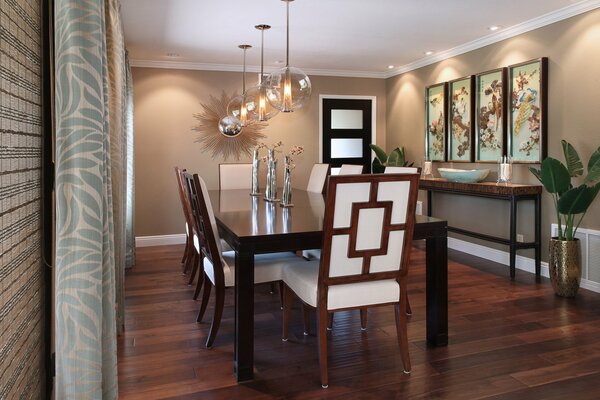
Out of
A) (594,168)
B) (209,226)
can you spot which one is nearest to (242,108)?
(209,226)

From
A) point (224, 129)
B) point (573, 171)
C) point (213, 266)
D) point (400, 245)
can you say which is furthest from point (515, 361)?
point (224, 129)

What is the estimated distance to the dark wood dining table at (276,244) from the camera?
7.83 feet

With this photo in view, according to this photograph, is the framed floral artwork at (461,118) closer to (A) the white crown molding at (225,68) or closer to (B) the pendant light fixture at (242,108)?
(A) the white crown molding at (225,68)

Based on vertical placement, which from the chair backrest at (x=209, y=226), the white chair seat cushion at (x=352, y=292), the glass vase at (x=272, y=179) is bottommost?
the white chair seat cushion at (x=352, y=292)

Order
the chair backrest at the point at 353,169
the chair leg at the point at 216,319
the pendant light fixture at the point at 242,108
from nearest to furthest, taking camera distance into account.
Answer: the chair leg at the point at 216,319, the chair backrest at the point at 353,169, the pendant light fixture at the point at 242,108

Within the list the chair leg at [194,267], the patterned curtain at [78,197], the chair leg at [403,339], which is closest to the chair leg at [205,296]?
the chair leg at [194,267]

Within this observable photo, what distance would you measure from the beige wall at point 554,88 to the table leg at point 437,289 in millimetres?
2099

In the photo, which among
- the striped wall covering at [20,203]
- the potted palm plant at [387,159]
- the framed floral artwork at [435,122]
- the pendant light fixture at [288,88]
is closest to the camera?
the striped wall covering at [20,203]

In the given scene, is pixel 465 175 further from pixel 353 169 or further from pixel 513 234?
pixel 353 169

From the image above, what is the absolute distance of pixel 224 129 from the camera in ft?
20.6

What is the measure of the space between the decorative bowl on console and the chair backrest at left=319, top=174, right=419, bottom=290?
116 inches

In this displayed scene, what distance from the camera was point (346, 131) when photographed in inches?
285

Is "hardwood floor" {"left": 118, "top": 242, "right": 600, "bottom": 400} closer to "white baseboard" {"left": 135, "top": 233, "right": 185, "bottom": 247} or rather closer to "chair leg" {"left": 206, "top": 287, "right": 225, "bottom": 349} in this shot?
"chair leg" {"left": 206, "top": 287, "right": 225, "bottom": 349}

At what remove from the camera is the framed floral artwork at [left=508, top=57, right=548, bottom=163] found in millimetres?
4473
